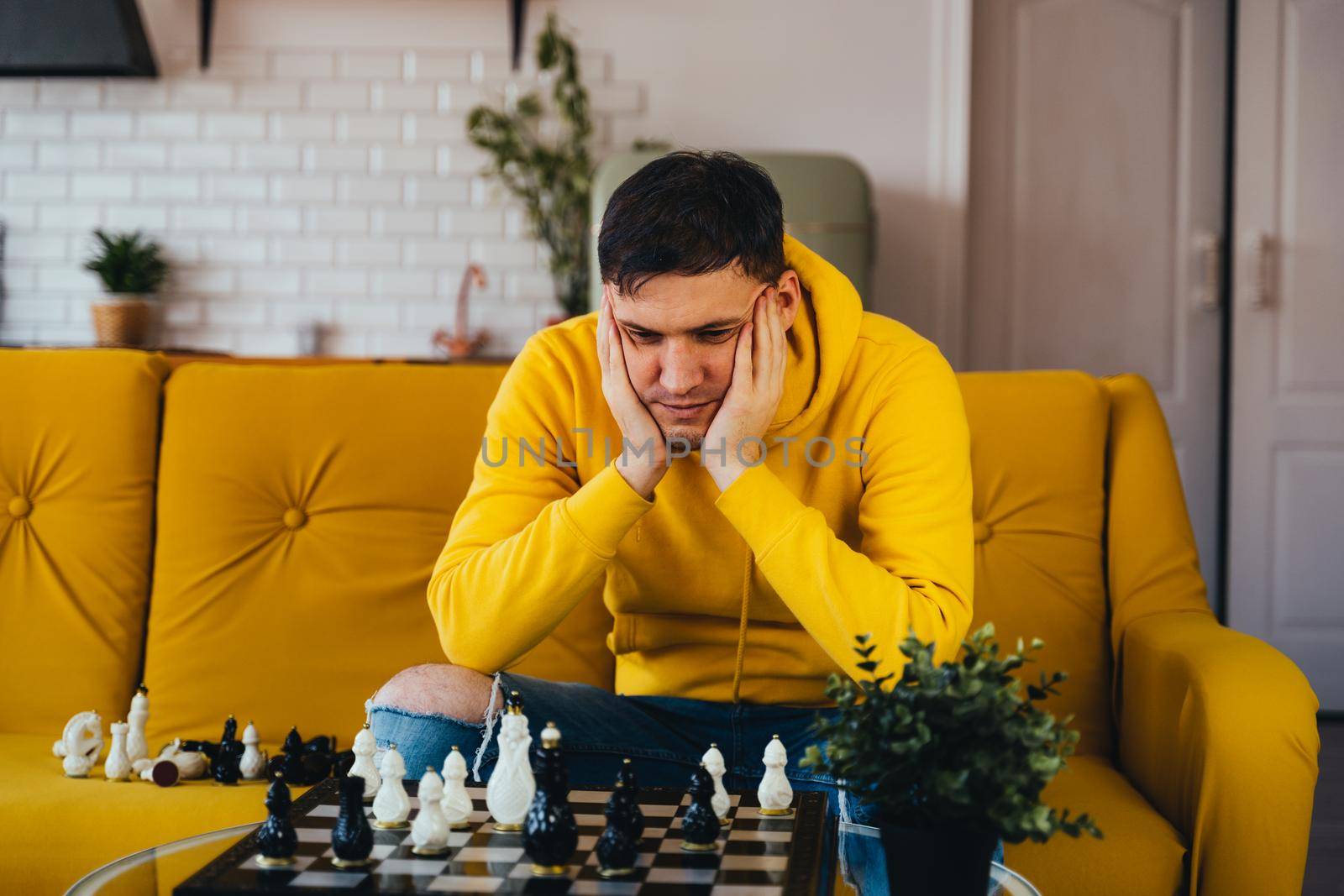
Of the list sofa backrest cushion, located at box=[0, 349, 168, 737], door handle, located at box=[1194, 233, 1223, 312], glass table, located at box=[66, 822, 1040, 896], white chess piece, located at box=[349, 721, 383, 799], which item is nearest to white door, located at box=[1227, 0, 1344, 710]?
door handle, located at box=[1194, 233, 1223, 312]

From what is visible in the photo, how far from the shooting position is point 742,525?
1.50m

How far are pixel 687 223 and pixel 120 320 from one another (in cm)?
314

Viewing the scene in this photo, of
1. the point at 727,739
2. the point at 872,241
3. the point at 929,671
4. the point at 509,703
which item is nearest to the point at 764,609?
the point at 727,739

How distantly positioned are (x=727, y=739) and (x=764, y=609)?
0.18 meters

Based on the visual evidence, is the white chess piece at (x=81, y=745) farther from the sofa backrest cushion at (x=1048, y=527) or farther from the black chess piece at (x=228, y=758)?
the sofa backrest cushion at (x=1048, y=527)

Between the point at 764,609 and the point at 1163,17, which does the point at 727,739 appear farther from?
the point at 1163,17

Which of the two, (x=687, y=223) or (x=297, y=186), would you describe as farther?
(x=297, y=186)

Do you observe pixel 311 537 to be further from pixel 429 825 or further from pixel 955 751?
pixel 955 751

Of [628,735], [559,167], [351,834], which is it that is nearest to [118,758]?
[628,735]

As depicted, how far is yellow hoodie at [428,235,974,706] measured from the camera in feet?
4.91

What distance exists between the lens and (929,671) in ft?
3.37

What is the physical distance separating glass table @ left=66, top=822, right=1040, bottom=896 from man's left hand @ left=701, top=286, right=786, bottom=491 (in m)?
0.49

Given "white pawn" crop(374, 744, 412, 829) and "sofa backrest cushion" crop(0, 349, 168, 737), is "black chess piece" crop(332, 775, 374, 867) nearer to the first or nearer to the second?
"white pawn" crop(374, 744, 412, 829)

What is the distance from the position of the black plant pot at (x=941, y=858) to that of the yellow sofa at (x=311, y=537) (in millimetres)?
801
